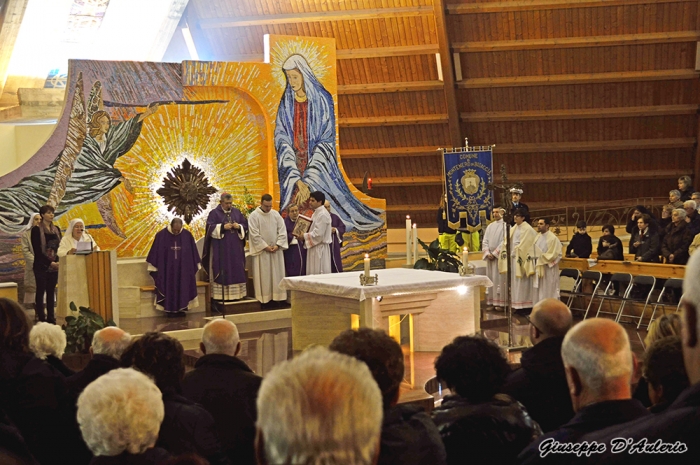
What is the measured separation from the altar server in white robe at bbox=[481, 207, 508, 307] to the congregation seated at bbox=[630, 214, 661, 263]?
6.04ft

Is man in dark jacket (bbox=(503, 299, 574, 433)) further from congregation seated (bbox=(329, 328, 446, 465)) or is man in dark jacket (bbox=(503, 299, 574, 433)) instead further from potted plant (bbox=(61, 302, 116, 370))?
potted plant (bbox=(61, 302, 116, 370))

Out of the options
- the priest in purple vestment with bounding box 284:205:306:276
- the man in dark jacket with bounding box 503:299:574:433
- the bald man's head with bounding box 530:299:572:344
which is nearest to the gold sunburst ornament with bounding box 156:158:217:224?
the priest in purple vestment with bounding box 284:205:306:276

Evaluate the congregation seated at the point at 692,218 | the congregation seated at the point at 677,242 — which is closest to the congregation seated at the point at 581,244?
the congregation seated at the point at 677,242

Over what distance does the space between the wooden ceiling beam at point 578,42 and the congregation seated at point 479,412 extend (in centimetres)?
1387

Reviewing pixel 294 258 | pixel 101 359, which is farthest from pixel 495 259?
pixel 101 359

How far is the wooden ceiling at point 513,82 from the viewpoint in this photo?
15883mm

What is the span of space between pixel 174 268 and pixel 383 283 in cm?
430

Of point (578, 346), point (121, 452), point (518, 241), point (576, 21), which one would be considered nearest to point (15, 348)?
point (121, 452)

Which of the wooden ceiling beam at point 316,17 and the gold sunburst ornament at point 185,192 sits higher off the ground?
the wooden ceiling beam at point 316,17

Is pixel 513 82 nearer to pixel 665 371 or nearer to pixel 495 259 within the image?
pixel 495 259

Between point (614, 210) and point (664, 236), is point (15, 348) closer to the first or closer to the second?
point (664, 236)

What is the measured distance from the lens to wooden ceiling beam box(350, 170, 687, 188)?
1770cm

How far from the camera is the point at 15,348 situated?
3.47 metres

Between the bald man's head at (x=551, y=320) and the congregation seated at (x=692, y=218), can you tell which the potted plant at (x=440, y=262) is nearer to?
the congregation seated at (x=692, y=218)
